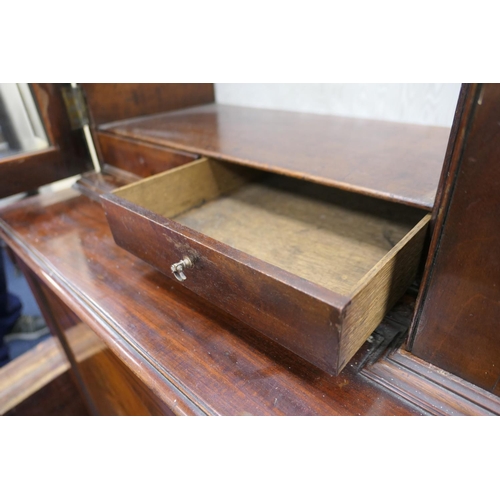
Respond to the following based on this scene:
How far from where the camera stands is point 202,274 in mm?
492

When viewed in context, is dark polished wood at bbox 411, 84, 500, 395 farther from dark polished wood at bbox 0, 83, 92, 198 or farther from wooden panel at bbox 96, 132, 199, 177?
dark polished wood at bbox 0, 83, 92, 198

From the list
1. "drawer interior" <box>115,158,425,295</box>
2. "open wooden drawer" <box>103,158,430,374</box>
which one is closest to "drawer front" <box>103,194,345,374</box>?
Answer: "open wooden drawer" <box>103,158,430,374</box>

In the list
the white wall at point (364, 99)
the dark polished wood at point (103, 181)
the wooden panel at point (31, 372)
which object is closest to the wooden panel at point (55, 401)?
the wooden panel at point (31, 372)

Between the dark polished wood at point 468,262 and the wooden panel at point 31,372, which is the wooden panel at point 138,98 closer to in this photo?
the wooden panel at point 31,372

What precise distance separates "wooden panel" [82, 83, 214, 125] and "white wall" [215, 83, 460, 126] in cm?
13

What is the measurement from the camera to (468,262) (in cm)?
38

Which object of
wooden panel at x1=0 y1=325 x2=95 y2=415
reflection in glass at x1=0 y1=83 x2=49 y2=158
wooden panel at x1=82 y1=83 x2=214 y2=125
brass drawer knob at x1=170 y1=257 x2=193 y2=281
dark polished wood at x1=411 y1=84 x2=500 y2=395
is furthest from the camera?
wooden panel at x1=0 y1=325 x2=95 y2=415

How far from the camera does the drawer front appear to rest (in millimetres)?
374

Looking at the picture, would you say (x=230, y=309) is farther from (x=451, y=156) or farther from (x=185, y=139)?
(x=185, y=139)

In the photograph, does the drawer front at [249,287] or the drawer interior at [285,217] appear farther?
the drawer interior at [285,217]

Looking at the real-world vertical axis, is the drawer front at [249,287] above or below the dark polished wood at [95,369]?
above

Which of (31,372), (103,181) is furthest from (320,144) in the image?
(31,372)

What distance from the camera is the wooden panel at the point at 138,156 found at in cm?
82

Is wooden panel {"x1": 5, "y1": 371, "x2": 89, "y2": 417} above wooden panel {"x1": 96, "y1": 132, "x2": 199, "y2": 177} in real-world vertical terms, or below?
below
